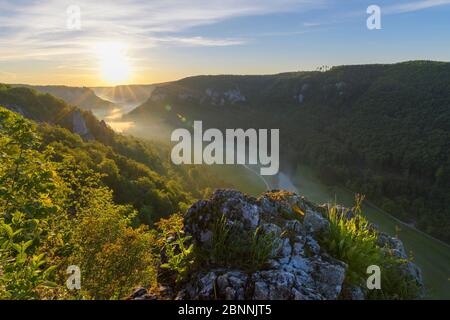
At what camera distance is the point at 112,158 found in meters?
54.5

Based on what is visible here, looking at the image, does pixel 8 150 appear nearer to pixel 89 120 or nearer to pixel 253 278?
pixel 253 278

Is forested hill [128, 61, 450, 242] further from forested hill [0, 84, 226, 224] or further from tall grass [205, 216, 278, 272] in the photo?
tall grass [205, 216, 278, 272]

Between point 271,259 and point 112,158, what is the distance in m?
50.7

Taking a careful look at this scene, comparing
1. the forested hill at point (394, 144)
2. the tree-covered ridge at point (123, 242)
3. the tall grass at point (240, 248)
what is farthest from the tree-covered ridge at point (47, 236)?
the forested hill at point (394, 144)

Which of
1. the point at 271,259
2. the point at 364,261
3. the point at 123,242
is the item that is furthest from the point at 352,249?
the point at 123,242

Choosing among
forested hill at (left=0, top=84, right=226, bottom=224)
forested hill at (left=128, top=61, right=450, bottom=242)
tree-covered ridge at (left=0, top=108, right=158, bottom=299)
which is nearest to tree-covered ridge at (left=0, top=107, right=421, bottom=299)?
tree-covered ridge at (left=0, top=108, right=158, bottom=299)

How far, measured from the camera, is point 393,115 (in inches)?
6068

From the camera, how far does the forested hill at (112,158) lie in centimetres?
3916

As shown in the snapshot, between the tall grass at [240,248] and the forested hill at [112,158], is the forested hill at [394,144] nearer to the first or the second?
the forested hill at [112,158]

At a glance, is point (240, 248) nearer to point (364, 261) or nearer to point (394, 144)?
point (364, 261)

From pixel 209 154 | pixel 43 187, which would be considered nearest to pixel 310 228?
pixel 43 187

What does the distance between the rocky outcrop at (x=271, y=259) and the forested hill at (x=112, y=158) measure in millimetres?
15837

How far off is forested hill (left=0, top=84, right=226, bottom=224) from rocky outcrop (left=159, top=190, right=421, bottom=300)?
15.8 metres

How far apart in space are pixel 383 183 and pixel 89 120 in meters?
85.1
